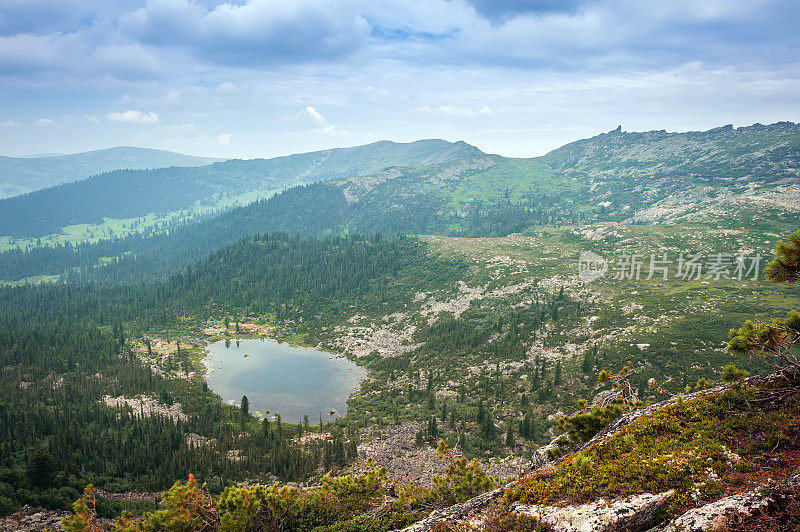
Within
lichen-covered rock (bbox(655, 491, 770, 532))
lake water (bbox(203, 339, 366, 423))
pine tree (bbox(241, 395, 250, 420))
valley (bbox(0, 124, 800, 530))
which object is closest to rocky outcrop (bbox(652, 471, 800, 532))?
lichen-covered rock (bbox(655, 491, 770, 532))

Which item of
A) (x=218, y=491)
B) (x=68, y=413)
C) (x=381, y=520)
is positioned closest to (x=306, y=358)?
(x=68, y=413)

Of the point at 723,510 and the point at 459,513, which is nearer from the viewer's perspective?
the point at 723,510

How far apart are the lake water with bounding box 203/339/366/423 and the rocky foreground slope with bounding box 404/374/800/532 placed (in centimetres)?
6680

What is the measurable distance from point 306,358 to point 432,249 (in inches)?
2682

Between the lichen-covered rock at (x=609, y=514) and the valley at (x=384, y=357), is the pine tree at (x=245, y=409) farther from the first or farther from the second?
the lichen-covered rock at (x=609, y=514)

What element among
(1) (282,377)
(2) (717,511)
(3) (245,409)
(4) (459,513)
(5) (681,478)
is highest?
(2) (717,511)

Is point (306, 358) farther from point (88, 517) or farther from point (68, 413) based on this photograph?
point (88, 517)

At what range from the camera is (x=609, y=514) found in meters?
14.5

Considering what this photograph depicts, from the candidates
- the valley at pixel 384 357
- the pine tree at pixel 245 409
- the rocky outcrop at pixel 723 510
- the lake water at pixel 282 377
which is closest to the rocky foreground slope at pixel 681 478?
the rocky outcrop at pixel 723 510

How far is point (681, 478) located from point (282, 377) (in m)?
92.4

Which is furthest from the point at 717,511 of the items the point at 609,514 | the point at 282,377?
the point at 282,377

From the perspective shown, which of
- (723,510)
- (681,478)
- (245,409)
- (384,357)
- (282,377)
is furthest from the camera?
(384,357)

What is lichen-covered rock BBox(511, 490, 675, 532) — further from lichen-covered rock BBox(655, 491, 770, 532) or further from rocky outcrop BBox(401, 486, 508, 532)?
rocky outcrop BBox(401, 486, 508, 532)

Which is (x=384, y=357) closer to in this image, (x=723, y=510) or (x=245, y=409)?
(x=245, y=409)
